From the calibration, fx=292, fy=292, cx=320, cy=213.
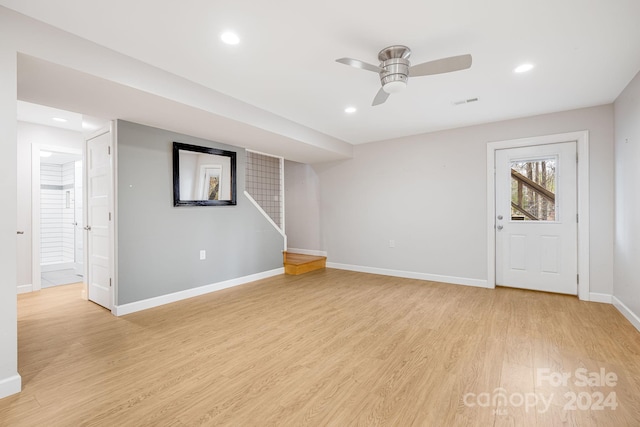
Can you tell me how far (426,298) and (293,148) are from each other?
3032 mm

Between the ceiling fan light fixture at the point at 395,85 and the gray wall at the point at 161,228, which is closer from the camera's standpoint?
the ceiling fan light fixture at the point at 395,85

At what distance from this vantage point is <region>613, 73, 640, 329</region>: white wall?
2.84 metres

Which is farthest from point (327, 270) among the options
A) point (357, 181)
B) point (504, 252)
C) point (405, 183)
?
point (504, 252)

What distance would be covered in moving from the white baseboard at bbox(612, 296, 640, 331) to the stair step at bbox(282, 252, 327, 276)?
427 cm

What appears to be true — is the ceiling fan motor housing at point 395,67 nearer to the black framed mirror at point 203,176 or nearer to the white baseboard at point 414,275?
the black framed mirror at point 203,176

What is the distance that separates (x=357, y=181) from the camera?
18.6 ft

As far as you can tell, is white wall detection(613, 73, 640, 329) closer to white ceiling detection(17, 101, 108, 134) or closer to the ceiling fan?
the ceiling fan

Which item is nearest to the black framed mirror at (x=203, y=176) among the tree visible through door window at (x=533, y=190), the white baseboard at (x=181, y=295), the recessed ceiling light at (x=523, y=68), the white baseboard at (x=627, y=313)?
the white baseboard at (x=181, y=295)

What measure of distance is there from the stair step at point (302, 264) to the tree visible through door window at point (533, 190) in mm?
3399

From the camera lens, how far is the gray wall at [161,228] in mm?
3379

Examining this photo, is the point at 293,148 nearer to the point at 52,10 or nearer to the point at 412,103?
the point at 412,103

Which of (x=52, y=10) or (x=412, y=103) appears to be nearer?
(x=52, y=10)

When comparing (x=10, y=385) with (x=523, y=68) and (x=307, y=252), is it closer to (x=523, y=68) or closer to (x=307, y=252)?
(x=523, y=68)

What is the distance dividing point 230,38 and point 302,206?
5085mm
